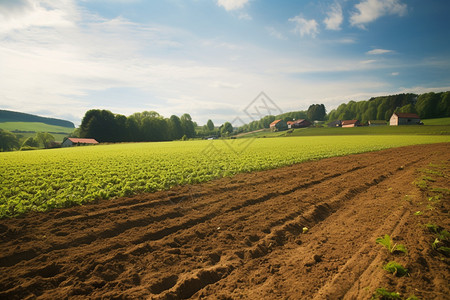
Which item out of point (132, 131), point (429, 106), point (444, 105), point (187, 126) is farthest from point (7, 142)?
point (444, 105)

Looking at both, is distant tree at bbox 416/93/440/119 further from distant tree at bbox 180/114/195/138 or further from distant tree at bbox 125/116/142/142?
distant tree at bbox 125/116/142/142

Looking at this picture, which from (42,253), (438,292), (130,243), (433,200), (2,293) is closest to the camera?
(438,292)

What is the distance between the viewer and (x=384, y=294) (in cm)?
298

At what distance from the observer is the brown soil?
361 cm

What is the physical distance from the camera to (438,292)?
9.93 feet

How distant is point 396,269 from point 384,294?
0.75 meters

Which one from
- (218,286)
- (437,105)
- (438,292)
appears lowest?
(218,286)

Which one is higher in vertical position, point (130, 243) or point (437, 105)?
point (437, 105)

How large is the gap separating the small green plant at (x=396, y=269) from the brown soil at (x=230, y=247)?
10cm

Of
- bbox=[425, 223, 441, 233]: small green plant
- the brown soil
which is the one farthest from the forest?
bbox=[425, 223, 441, 233]: small green plant

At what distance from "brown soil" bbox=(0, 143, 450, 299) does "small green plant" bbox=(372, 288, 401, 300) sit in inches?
6.0

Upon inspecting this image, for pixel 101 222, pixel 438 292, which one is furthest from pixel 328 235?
pixel 101 222

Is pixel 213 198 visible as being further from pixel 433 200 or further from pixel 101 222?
pixel 433 200

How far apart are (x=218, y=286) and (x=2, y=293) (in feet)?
12.7
